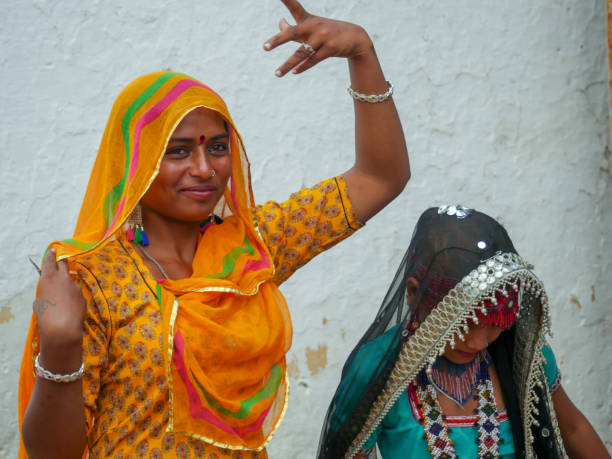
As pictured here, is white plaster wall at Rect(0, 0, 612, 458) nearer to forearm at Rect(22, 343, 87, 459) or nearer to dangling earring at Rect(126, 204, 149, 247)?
dangling earring at Rect(126, 204, 149, 247)

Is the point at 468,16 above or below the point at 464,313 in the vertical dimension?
above

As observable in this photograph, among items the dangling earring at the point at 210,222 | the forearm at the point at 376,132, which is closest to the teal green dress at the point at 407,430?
the forearm at the point at 376,132

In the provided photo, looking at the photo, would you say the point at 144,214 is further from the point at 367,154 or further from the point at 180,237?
the point at 367,154

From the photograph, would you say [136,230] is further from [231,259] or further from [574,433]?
[574,433]

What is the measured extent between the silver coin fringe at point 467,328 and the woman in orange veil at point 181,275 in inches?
12.5

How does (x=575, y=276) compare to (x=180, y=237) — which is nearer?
(x=180, y=237)

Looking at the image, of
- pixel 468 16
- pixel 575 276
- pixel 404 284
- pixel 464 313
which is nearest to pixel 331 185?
pixel 404 284

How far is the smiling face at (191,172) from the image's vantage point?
205 cm

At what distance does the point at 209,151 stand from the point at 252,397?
0.67 m

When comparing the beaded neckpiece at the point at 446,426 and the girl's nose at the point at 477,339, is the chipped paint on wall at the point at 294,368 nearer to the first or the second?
the beaded neckpiece at the point at 446,426

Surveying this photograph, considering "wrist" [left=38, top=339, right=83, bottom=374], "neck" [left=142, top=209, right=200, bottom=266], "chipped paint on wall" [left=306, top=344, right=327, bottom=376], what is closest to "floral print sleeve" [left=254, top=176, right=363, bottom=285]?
"neck" [left=142, top=209, right=200, bottom=266]

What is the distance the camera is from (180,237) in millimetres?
2203

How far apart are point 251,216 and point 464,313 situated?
667 millimetres

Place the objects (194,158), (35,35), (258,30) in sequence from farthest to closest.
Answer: (258,30) < (35,35) < (194,158)
